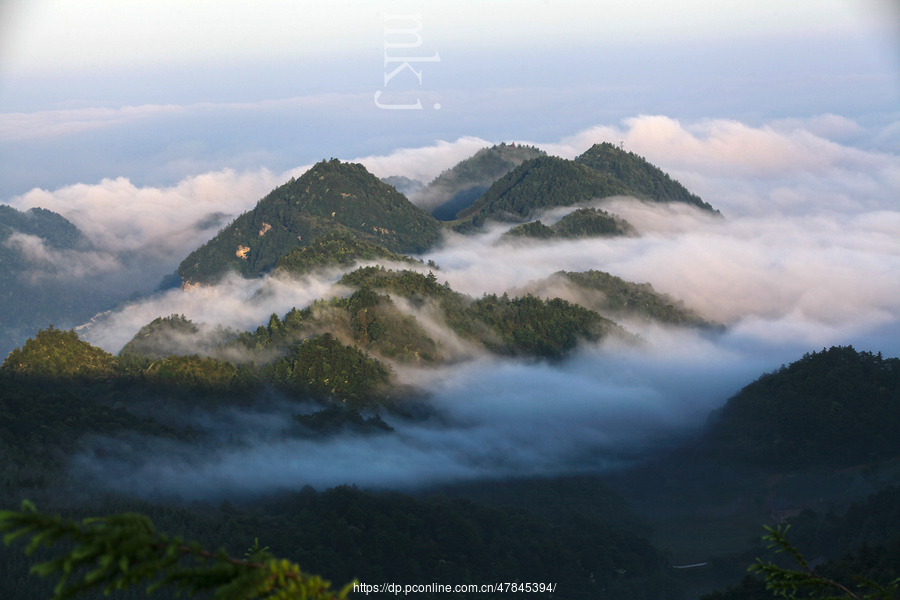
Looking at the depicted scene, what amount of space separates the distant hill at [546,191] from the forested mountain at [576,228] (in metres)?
17.8

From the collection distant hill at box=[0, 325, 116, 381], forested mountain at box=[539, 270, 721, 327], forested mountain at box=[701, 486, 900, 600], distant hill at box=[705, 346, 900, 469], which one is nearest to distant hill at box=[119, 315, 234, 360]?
distant hill at box=[0, 325, 116, 381]

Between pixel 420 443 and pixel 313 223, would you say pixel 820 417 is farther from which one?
pixel 313 223

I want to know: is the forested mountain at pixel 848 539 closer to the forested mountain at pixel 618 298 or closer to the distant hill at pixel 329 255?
the forested mountain at pixel 618 298

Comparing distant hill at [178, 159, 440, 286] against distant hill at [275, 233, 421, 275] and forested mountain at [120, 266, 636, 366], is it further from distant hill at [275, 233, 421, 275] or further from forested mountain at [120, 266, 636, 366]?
forested mountain at [120, 266, 636, 366]

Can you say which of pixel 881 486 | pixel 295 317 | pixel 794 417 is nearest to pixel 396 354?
pixel 295 317

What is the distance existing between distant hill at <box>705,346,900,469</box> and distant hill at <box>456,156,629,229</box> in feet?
368

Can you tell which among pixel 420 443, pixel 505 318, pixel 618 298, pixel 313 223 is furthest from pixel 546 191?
pixel 420 443

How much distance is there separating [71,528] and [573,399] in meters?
80.9

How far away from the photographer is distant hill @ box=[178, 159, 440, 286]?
147 m

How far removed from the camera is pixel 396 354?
79.2 m

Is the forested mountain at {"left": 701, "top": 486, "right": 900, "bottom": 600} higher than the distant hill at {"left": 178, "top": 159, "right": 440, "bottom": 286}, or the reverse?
the distant hill at {"left": 178, "top": 159, "right": 440, "bottom": 286}

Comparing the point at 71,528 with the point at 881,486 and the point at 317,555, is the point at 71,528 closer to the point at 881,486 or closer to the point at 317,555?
the point at 317,555

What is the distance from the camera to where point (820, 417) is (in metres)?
67.2

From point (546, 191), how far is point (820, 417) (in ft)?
414
